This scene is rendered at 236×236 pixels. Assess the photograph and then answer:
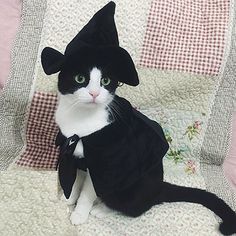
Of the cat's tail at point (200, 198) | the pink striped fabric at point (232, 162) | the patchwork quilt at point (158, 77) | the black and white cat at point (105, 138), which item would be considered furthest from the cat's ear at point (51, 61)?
the pink striped fabric at point (232, 162)

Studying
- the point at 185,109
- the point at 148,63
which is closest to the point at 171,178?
the point at 185,109

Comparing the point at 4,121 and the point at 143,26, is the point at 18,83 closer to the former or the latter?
the point at 4,121

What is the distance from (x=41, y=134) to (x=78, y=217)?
0.30 m

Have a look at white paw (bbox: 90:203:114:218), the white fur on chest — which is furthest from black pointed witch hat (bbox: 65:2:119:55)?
white paw (bbox: 90:203:114:218)

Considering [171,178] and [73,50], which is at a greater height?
[73,50]

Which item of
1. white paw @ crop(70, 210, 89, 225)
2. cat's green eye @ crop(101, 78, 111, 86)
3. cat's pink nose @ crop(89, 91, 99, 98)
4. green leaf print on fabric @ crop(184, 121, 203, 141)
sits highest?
cat's green eye @ crop(101, 78, 111, 86)

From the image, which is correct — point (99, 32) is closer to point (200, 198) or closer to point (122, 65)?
point (122, 65)

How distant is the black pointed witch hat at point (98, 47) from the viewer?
35.0 inches

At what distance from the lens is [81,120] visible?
0.99 metres

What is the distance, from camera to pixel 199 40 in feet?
3.96

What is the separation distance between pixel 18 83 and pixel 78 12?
0.25 meters

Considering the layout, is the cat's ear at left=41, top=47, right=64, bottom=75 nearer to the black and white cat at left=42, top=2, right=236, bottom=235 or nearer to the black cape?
the black and white cat at left=42, top=2, right=236, bottom=235

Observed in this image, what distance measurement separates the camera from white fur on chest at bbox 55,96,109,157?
982mm

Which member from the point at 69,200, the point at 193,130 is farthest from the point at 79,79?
the point at 193,130
